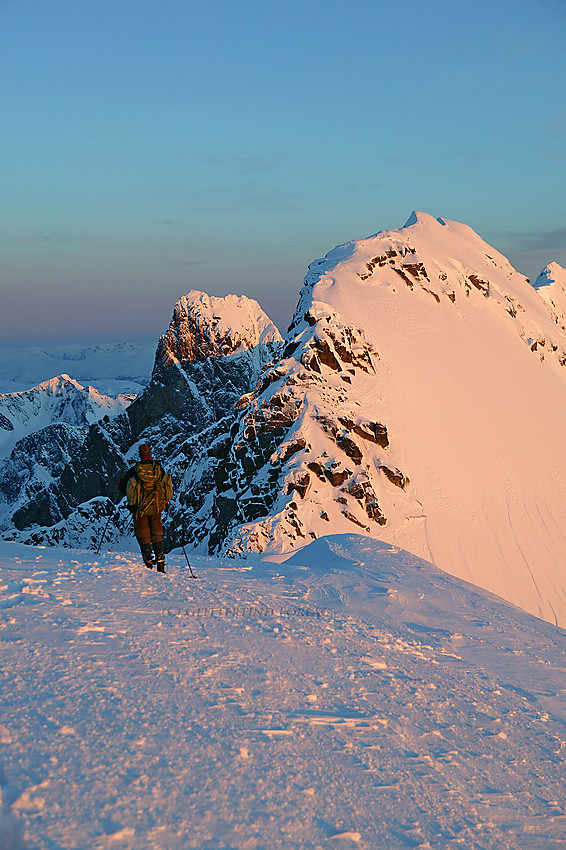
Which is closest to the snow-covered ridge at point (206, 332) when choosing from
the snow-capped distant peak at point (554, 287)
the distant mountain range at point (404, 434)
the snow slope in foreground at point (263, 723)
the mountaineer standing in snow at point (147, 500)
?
the distant mountain range at point (404, 434)

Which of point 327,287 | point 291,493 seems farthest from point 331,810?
point 327,287

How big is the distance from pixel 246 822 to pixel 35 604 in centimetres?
513

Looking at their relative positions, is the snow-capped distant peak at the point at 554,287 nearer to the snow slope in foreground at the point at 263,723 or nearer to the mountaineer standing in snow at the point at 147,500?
the mountaineer standing in snow at the point at 147,500

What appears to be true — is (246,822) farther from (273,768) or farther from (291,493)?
(291,493)

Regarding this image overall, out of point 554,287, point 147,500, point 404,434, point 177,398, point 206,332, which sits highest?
point 554,287

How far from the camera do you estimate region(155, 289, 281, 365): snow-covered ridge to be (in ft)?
489

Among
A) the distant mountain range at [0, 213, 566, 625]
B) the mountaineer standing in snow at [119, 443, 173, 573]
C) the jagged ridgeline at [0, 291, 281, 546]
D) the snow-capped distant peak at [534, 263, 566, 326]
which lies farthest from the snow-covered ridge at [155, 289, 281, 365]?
the mountaineer standing in snow at [119, 443, 173, 573]

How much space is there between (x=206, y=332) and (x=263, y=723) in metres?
150

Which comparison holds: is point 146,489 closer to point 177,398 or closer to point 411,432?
point 411,432

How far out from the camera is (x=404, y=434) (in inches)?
2323

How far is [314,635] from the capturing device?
7.96 m

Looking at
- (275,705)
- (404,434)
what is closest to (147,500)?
(275,705)

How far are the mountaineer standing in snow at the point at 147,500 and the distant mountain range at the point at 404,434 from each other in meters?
26.8

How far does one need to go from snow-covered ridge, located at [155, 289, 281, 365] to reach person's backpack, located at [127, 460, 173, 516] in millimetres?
137674
